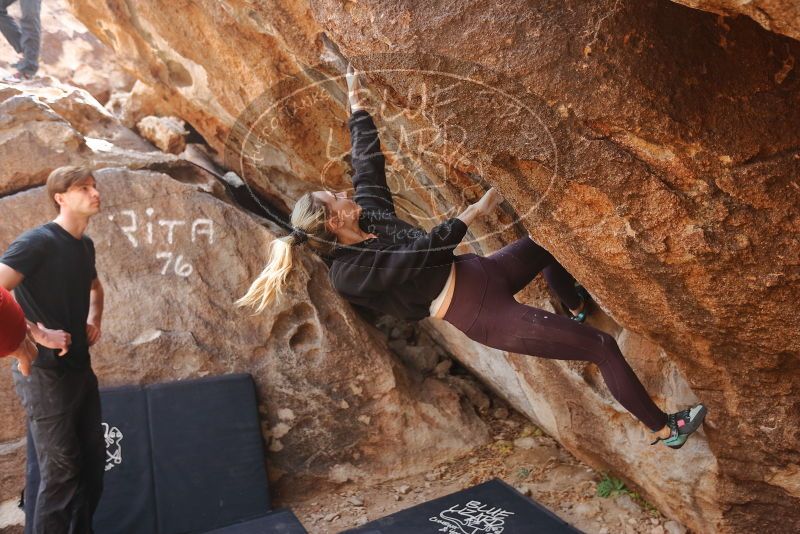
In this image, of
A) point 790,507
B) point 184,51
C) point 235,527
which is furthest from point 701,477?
point 184,51

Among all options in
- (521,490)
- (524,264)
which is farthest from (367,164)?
(521,490)

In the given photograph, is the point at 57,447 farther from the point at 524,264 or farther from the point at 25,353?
the point at 524,264

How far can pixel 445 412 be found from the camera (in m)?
4.07

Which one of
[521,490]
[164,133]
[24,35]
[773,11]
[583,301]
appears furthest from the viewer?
[24,35]

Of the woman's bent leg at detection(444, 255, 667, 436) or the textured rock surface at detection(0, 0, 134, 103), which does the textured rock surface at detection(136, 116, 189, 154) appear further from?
the woman's bent leg at detection(444, 255, 667, 436)

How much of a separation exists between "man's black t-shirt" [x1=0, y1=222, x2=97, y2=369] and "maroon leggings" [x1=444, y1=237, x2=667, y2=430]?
1707mm

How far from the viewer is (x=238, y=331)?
3797mm

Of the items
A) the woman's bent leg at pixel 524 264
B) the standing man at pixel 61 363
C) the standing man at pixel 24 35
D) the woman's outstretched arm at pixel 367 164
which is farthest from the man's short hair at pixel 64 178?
the standing man at pixel 24 35

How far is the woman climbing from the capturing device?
2.35m

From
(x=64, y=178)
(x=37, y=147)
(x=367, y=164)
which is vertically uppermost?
(x=37, y=147)

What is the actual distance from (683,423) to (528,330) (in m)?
0.77

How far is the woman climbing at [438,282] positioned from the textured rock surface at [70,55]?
234 inches

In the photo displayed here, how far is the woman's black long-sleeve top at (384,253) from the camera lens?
7.52 feet

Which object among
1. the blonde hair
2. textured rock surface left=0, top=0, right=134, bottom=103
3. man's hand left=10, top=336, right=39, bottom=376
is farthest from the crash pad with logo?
textured rock surface left=0, top=0, right=134, bottom=103
